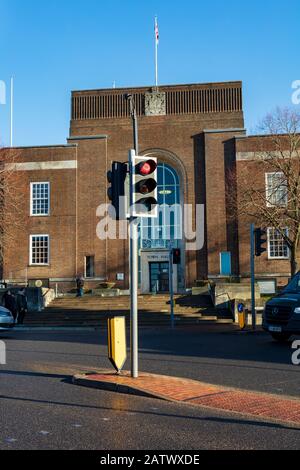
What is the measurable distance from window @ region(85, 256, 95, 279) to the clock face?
38.4ft

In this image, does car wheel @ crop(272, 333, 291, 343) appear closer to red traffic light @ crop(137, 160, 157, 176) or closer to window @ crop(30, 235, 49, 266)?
red traffic light @ crop(137, 160, 157, 176)

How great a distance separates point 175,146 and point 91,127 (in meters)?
6.62

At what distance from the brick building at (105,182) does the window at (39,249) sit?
7 cm

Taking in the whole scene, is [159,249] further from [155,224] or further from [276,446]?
[276,446]

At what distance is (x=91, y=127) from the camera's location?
4366cm

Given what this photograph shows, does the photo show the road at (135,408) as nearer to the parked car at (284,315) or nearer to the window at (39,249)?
the parked car at (284,315)

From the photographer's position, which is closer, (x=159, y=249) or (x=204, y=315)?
(x=204, y=315)

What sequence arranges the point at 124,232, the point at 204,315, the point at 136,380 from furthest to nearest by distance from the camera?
the point at 124,232
the point at 204,315
the point at 136,380

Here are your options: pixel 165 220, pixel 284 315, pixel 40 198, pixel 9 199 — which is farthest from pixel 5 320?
pixel 165 220

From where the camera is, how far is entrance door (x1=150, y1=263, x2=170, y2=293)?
42750 millimetres

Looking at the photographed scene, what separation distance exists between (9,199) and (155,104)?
1349 cm

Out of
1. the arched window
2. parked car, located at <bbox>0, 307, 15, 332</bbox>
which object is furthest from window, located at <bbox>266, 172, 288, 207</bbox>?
parked car, located at <bbox>0, 307, 15, 332</bbox>

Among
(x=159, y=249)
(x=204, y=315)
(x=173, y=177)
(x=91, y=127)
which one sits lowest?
(x=204, y=315)
